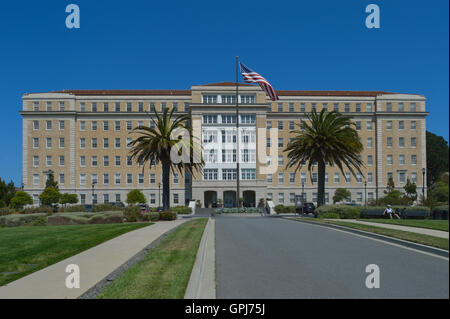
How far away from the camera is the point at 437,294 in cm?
405

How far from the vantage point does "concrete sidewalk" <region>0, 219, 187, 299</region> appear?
8.14 meters

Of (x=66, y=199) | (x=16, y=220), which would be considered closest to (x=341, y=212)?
(x=16, y=220)

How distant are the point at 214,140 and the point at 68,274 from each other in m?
67.0

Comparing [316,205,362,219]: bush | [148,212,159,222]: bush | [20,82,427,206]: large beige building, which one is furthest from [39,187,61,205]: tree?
[316,205,362,219]: bush

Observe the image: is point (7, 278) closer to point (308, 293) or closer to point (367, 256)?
point (308, 293)

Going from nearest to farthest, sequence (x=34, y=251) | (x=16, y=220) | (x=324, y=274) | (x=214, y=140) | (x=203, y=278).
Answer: (x=324, y=274) → (x=203, y=278) → (x=34, y=251) → (x=16, y=220) → (x=214, y=140)

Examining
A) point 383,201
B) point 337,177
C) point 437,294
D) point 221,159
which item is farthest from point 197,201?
point 437,294

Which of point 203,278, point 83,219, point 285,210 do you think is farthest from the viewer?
point 285,210

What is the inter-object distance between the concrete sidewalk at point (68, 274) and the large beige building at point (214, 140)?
62.1 meters

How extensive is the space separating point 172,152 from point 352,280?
32.6m

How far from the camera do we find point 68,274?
32.4 feet

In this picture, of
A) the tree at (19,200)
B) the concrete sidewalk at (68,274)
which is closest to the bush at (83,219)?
the concrete sidewalk at (68,274)

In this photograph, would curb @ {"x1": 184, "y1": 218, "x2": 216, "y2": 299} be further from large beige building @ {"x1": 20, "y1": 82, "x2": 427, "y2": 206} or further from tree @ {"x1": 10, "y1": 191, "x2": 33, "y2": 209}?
large beige building @ {"x1": 20, "y1": 82, "x2": 427, "y2": 206}

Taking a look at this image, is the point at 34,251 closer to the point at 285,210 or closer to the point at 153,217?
the point at 153,217
